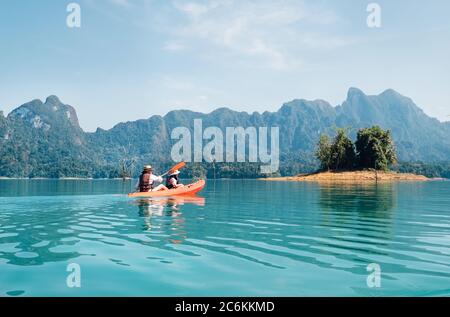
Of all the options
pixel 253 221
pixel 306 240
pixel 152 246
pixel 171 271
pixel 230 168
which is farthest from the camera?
pixel 230 168

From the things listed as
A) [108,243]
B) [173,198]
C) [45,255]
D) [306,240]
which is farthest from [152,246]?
[173,198]

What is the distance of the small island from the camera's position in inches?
3531

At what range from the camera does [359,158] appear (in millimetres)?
98875

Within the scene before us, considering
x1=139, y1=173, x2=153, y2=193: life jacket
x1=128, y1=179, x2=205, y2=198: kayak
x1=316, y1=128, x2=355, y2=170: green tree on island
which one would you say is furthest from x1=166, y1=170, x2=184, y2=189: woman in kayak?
x1=316, y1=128, x2=355, y2=170: green tree on island

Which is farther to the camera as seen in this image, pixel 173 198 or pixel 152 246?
pixel 173 198

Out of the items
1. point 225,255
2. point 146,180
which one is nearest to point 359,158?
point 146,180

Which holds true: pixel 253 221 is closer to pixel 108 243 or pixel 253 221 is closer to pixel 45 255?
pixel 108 243

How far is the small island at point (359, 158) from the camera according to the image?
294ft

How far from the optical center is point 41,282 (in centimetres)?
727

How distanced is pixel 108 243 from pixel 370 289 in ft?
24.7

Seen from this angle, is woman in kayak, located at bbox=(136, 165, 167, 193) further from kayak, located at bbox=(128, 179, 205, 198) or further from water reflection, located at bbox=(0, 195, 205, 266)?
water reflection, located at bbox=(0, 195, 205, 266)

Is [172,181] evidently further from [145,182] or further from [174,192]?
[145,182]

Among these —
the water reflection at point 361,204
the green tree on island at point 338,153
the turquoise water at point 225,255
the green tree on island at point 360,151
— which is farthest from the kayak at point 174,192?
the green tree on island at point 338,153

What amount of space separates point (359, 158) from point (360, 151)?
182cm
